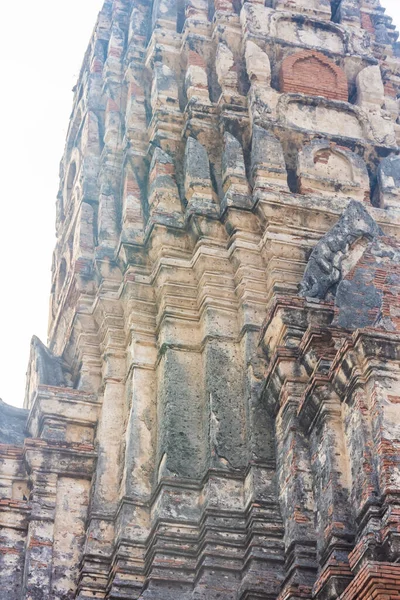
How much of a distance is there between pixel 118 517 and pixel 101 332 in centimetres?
327

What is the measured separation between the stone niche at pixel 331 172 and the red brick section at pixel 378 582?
7.18 m

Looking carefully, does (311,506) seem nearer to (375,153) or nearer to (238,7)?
(375,153)

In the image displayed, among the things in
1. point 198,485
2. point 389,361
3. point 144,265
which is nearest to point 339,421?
point 389,361

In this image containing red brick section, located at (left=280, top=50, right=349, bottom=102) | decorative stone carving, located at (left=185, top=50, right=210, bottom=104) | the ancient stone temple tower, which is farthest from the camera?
red brick section, located at (left=280, top=50, right=349, bottom=102)

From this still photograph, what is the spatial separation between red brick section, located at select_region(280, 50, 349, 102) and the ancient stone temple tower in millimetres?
37

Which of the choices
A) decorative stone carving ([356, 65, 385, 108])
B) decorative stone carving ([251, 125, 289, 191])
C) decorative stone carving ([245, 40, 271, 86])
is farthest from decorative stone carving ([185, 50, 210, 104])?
decorative stone carving ([356, 65, 385, 108])

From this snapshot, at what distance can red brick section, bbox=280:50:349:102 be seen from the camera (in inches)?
655

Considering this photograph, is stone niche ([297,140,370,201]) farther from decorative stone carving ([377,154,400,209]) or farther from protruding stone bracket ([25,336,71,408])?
protruding stone bracket ([25,336,71,408])

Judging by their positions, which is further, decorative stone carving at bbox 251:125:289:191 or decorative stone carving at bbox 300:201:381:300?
decorative stone carving at bbox 251:125:289:191

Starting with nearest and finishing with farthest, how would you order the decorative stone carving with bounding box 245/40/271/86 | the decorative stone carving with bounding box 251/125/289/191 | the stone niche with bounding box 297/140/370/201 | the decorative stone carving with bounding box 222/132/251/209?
the decorative stone carving with bounding box 222/132/251/209 < the decorative stone carving with bounding box 251/125/289/191 < the stone niche with bounding box 297/140/370/201 < the decorative stone carving with bounding box 245/40/271/86

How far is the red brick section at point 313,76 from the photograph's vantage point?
16.6 m

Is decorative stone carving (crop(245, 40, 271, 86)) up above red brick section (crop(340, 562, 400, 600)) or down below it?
above

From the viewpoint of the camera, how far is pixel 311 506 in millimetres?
10945

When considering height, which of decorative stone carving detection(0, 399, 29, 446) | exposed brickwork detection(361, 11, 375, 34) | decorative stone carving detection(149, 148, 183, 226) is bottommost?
decorative stone carving detection(0, 399, 29, 446)
